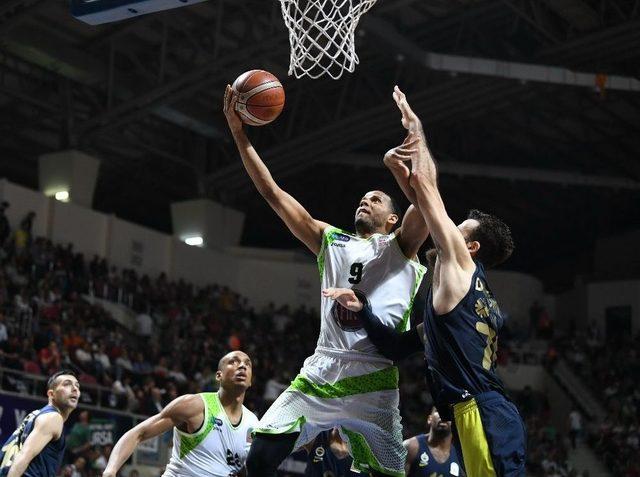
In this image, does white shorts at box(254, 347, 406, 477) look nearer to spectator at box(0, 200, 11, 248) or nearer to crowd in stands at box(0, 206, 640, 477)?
crowd in stands at box(0, 206, 640, 477)

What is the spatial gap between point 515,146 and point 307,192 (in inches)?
262

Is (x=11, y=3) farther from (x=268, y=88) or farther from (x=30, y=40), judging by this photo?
(x=268, y=88)

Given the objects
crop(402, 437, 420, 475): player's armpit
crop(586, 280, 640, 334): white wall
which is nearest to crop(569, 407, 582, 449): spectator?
crop(586, 280, 640, 334): white wall

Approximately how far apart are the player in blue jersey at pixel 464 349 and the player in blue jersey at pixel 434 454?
3138mm

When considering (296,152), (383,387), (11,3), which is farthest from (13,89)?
(383,387)

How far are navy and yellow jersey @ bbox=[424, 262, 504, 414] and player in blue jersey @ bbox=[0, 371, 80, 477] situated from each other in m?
3.75

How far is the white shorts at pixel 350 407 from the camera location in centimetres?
Result: 622

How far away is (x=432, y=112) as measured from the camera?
2692 cm

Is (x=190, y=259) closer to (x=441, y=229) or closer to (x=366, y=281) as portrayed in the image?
(x=366, y=281)

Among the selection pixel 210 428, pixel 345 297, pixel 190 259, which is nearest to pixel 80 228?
pixel 190 259

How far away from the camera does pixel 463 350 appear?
17.1 ft

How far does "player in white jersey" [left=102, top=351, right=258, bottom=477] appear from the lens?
757cm

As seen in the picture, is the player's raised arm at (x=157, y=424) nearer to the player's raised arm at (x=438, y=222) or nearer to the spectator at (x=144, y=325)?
the player's raised arm at (x=438, y=222)

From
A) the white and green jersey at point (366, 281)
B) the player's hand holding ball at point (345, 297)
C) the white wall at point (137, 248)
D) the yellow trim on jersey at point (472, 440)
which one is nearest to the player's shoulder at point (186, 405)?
the white and green jersey at point (366, 281)
